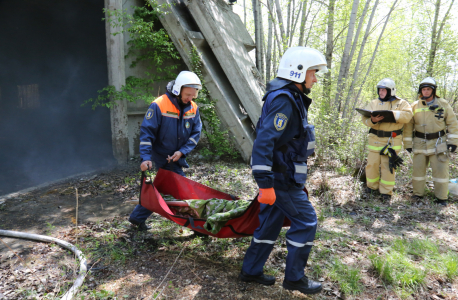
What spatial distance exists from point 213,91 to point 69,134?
7.19 metres

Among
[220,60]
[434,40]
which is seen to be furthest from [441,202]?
[434,40]

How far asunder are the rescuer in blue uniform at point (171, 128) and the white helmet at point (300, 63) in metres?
1.34

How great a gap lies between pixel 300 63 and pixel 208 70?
477 cm

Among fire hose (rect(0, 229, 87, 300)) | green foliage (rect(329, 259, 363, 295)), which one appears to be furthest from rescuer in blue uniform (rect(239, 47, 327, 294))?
fire hose (rect(0, 229, 87, 300))

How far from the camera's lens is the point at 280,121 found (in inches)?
92.7

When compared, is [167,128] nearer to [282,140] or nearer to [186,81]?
[186,81]

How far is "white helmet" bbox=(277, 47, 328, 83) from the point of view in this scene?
248 centimetres

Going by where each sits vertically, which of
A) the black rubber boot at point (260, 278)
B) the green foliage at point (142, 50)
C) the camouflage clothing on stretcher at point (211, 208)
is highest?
the green foliage at point (142, 50)

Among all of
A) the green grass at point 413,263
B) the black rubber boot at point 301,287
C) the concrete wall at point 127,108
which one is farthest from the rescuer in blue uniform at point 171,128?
the concrete wall at point 127,108

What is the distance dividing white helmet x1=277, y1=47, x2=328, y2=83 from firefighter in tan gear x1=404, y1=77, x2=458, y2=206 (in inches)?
150

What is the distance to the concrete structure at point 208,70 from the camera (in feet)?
22.6

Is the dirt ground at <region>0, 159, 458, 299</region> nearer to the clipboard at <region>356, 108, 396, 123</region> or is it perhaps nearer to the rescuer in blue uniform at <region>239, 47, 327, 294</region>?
the rescuer in blue uniform at <region>239, 47, 327, 294</region>

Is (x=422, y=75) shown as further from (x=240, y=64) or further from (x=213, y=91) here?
(x=213, y=91)

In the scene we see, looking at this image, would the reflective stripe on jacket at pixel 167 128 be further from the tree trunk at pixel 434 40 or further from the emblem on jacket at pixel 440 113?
the tree trunk at pixel 434 40
